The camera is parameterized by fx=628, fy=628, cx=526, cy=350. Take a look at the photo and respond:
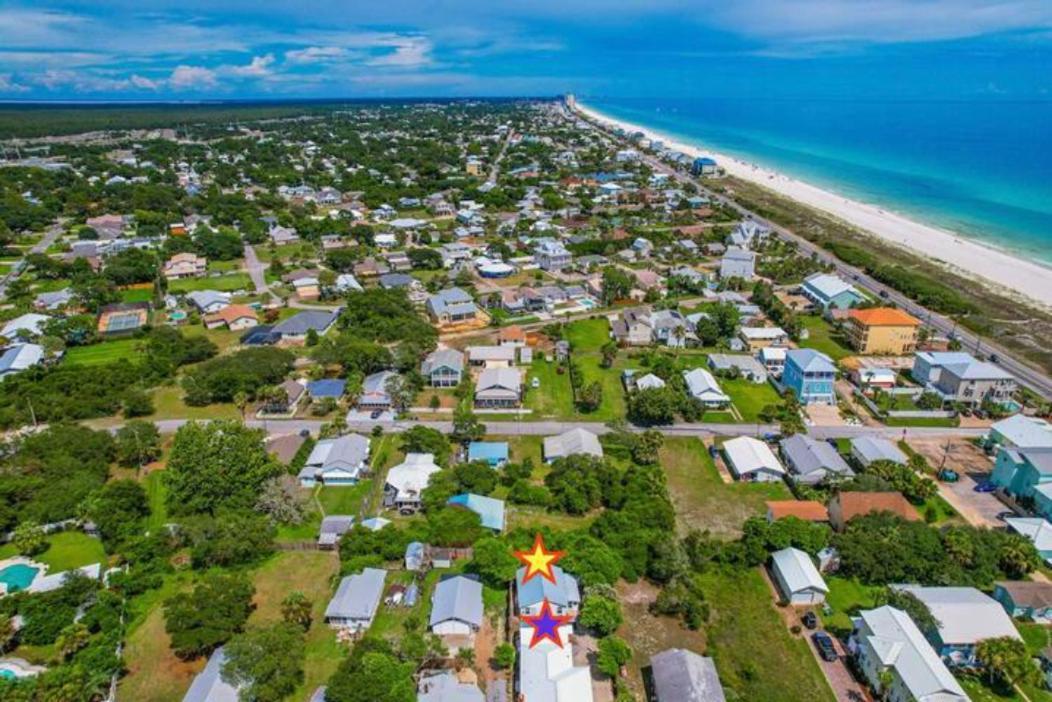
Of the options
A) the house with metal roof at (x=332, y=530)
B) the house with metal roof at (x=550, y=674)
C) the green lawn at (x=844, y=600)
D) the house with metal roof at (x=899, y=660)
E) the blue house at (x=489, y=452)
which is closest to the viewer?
the house with metal roof at (x=899, y=660)

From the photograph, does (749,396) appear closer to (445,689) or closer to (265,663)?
(445,689)

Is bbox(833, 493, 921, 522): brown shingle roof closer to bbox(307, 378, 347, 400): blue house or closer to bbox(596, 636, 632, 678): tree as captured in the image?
bbox(596, 636, 632, 678): tree

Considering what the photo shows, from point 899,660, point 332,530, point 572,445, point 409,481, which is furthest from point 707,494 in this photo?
point 332,530

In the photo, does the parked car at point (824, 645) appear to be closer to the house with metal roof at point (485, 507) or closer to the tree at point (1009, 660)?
the tree at point (1009, 660)

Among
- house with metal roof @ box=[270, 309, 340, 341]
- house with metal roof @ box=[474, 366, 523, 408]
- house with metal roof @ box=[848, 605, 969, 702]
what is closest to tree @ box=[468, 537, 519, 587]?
house with metal roof @ box=[848, 605, 969, 702]

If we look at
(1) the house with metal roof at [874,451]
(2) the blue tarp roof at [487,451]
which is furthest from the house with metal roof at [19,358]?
(1) the house with metal roof at [874,451]

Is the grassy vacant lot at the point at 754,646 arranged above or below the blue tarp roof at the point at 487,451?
below

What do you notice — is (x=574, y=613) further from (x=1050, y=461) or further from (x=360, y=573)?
(x=1050, y=461)

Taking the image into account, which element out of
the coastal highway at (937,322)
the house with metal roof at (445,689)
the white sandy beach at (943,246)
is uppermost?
the house with metal roof at (445,689)
